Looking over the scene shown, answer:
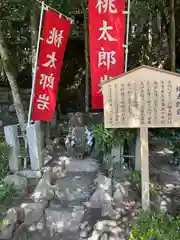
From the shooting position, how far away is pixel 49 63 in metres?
4.70

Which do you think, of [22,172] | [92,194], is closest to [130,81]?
[92,194]

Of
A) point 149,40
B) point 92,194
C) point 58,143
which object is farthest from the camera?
point 149,40

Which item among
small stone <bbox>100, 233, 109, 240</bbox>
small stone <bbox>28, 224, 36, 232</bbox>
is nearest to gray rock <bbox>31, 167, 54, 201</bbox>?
small stone <bbox>28, 224, 36, 232</bbox>

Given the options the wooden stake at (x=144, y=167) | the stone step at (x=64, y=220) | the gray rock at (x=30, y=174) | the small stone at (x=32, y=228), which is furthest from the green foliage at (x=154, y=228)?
the gray rock at (x=30, y=174)

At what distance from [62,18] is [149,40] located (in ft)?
17.4

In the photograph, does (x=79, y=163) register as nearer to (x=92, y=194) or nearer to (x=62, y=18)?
(x=92, y=194)

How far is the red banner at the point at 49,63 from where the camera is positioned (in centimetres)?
455

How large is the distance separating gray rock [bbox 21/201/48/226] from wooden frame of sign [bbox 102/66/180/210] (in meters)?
1.55

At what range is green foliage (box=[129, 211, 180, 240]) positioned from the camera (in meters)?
3.15

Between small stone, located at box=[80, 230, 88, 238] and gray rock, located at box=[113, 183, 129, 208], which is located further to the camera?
gray rock, located at box=[113, 183, 129, 208]

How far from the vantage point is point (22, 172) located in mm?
4688

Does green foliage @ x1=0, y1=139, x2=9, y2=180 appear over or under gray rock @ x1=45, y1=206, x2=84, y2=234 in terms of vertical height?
over

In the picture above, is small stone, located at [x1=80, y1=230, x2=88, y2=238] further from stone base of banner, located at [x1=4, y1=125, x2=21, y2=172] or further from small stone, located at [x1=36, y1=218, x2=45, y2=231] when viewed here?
stone base of banner, located at [x1=4, y1=125, x2=21, y2=172]

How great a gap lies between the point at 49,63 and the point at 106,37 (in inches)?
42.3
